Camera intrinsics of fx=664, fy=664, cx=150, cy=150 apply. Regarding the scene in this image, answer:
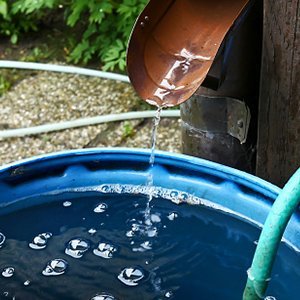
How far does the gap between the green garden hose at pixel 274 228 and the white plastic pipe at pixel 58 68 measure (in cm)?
177

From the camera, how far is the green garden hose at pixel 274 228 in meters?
1.16

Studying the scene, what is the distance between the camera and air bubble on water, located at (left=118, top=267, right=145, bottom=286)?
170 cm

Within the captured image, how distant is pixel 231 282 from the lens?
1.69 m

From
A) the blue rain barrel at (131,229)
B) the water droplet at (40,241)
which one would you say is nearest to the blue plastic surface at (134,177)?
the blue rain barrel at (131,229)

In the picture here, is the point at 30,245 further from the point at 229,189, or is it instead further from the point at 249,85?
the point at 249,85

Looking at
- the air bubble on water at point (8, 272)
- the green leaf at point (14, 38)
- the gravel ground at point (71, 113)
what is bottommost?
the green leaf at point (14, 38)

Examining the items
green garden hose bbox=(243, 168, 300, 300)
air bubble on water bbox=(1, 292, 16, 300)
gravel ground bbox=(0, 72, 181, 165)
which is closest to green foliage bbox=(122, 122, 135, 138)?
gravel ground bbox=(0, 72, 181, 165)

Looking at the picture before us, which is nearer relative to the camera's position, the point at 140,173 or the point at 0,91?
the point at 140,173

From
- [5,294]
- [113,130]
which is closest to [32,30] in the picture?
[113,130]

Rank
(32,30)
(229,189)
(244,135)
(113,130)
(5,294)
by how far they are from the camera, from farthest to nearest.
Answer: (32,30), (113,130), (244,135), (229,189), (5,294)

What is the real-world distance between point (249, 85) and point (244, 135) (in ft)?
0.48

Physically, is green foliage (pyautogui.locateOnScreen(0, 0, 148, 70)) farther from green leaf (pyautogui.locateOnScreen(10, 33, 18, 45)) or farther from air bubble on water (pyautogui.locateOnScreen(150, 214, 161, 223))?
air bubble on water (pyautogui.locateOnScreen(150, 214, 161, 223))

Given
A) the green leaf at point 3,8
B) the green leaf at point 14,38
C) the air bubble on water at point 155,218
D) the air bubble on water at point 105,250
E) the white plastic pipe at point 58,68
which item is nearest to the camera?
the air bubble on water at point 105,250

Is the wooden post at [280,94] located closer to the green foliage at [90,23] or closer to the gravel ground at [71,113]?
the gravel ground at [71,113]
